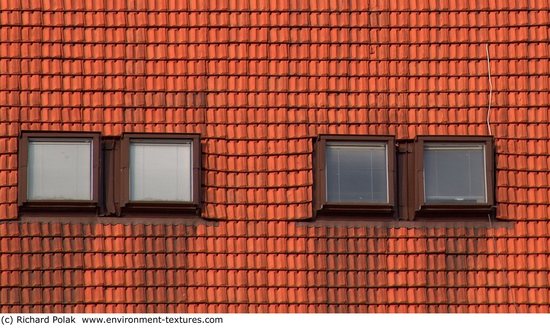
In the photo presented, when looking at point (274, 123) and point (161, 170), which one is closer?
point (161, 170)

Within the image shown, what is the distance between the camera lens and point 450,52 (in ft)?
69.2

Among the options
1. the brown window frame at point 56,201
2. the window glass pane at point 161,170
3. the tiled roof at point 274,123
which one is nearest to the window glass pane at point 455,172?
the tiled roof at point 274,123

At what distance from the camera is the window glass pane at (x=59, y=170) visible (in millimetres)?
20469

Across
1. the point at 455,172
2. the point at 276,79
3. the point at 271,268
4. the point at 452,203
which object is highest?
the point at 276,79

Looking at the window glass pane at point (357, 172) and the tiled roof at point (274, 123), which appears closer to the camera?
the tiled roof at point (274, 123)

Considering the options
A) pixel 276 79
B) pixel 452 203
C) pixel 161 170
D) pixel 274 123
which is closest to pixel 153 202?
pixel 161 170

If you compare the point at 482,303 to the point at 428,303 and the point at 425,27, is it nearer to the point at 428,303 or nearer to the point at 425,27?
the point at 428,303

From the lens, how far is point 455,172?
20.8 meters

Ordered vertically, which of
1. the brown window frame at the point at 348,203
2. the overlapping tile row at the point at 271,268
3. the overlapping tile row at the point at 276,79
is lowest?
the overlapping tile row at the point at 271,268

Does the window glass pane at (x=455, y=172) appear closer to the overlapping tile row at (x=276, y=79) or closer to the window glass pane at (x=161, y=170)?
the overlapping tile row at (x=276, y=79)

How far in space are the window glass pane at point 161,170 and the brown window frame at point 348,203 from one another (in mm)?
1394

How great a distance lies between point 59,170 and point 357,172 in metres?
3.25

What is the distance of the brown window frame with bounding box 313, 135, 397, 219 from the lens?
20.5 m

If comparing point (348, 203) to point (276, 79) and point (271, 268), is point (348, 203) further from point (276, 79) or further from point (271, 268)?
point (276, 79)
